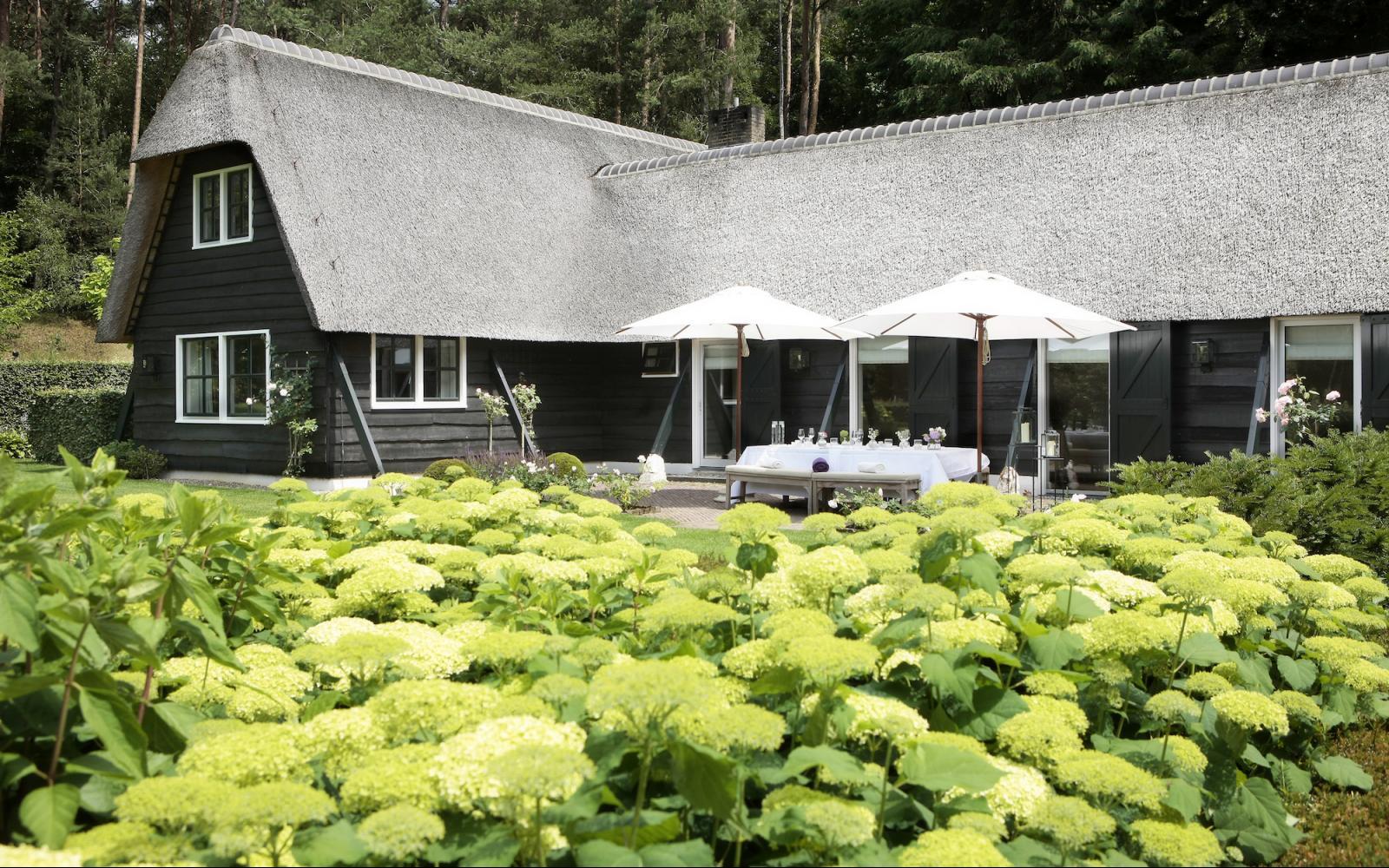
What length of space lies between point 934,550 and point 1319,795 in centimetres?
174

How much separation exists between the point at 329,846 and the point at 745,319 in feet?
36.4

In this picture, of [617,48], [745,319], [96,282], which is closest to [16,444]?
[96,282]

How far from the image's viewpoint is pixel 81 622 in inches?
75.0

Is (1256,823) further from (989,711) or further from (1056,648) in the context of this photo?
(989,711)

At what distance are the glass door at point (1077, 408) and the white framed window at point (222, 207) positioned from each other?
10631mm

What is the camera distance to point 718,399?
1656 centimetres

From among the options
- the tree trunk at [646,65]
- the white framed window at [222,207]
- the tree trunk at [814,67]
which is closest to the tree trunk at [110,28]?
the tree trunk at [646,65]

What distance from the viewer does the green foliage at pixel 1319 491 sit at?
6441 millimetres

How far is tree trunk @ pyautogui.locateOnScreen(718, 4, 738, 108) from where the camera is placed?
30062 millimetres

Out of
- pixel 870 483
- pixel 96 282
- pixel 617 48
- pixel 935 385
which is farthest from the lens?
pixel 617 48

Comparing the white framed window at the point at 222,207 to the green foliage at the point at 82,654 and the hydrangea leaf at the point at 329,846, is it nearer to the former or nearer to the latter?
the green foliage at the point at 82,654

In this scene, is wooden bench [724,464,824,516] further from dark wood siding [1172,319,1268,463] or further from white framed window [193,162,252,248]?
white framed window [193,162,252,248]

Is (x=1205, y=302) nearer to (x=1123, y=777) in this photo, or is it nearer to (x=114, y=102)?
(x=1123, y=777)

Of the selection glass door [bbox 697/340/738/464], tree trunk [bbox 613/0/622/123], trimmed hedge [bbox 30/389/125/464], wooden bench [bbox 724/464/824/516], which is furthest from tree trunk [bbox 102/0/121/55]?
wooden bench [bbox 724/464/824/516]
